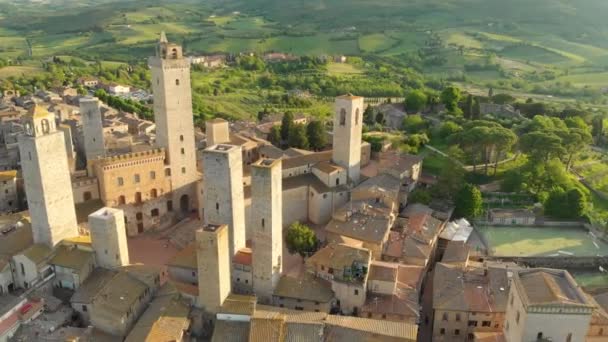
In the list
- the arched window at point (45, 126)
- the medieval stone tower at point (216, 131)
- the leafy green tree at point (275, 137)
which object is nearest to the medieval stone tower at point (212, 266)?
the arched window at point (45, 126)

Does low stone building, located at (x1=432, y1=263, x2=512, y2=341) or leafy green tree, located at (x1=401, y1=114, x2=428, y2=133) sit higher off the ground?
leafy green tree, located at (x1=401, y1=114, x2=428, y2=133)

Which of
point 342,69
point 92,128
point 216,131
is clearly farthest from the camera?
point 342,69

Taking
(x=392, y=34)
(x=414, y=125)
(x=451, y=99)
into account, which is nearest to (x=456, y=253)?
(x=414, y=125)

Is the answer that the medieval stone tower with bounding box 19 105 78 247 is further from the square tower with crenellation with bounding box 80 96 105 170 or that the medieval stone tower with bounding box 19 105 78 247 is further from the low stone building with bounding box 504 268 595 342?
the low stone building with bounding box 504 268 595 342

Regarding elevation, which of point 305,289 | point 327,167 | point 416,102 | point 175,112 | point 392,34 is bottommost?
point 305,289

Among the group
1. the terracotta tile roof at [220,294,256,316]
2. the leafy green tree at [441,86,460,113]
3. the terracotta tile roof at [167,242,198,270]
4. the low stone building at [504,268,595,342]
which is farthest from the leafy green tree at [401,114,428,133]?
the terracotta tile roof at [220,294,256,316]

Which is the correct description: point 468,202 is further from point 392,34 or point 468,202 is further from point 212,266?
point 392,34
